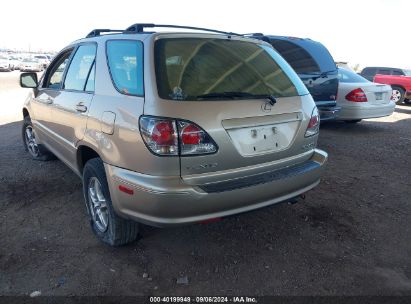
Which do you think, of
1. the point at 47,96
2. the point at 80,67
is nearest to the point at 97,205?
Result: the point at 80,67

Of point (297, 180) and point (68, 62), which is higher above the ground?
point (68, 62)

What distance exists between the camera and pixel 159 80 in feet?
7.75

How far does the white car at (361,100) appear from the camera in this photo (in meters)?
7.57

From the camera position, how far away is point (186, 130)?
229cm

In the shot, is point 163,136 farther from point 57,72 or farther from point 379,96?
point 379,96

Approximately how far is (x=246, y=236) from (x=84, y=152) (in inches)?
68.3

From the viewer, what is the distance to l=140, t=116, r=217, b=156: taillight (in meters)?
2.26

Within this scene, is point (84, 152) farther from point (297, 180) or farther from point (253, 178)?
point (297, 180)

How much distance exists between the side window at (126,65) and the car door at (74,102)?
32cm

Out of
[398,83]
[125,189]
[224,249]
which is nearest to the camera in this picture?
[125,189]

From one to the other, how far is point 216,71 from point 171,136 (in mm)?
700

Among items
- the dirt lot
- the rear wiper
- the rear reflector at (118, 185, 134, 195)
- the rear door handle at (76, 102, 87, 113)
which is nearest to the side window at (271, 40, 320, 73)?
the dirt lot

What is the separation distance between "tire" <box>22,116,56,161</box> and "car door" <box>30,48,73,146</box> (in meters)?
0.52

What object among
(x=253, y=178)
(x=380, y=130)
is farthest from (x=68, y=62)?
(x=380, y=130)
